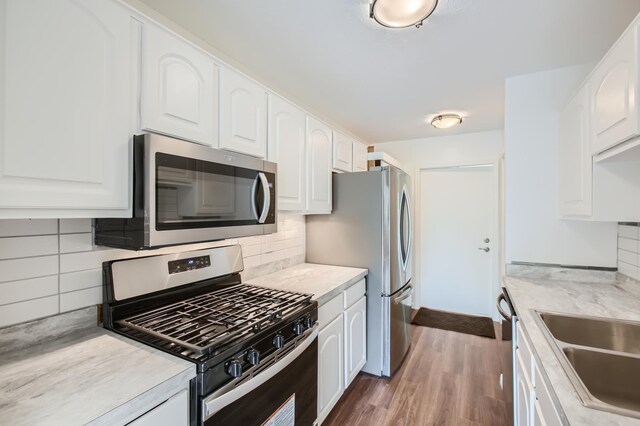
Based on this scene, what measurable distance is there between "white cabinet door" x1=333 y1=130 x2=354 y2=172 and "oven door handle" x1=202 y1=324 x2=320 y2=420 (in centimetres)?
162

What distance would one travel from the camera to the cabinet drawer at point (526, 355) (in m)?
1.13

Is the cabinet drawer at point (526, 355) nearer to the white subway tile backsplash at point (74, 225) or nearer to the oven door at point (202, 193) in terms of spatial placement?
the oven door at point (202, 193)

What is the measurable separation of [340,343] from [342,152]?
1629mm

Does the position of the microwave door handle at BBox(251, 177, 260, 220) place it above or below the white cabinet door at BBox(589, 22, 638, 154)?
below

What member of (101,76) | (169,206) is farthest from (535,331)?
(101,76)

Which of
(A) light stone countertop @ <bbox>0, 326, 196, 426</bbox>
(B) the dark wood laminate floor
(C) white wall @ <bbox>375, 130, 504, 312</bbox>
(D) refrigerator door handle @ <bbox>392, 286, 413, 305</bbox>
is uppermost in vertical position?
(C) white wall @ <bbox>375, 130, 504, 312</bbox>

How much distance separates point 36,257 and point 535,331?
6.54 ft

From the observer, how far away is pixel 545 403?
3.01 feet

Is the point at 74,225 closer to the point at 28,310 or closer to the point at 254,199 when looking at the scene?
the point at 28,310

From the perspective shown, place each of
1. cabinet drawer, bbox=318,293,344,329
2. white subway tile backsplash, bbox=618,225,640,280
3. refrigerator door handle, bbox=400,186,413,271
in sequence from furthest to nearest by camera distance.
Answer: refrigerator door handle, bbox=400,186,413,271
cabinet drawer, bbox=318,293,344,329
white subway tile backsplash, bbox=618,225,640,280

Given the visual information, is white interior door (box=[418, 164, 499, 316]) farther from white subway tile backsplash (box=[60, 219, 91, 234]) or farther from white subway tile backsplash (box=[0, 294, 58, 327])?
white subway tile backsplash (box=[0, 294, 58, 327])

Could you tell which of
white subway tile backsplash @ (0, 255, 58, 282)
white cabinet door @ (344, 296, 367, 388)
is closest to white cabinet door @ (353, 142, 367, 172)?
white cabinet door @ (344, 296, 367, 388)

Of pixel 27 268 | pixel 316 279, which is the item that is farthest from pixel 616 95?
pixel 27 268

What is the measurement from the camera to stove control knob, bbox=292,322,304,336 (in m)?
1.38
